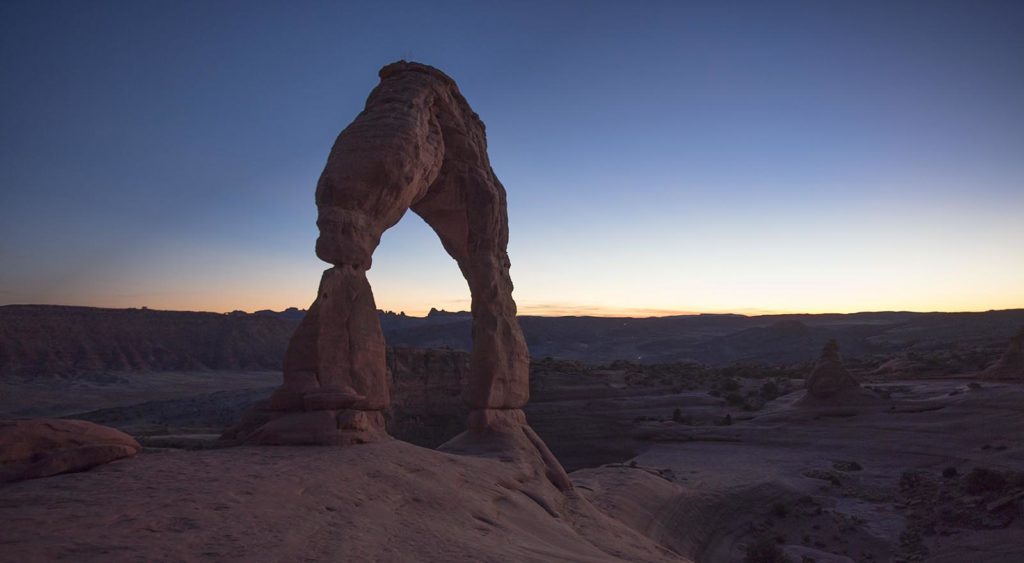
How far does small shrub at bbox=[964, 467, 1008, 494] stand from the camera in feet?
47.9

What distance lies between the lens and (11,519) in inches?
170

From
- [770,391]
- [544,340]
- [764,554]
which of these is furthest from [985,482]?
[544,340]

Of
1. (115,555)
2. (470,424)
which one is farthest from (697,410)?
(115,555)

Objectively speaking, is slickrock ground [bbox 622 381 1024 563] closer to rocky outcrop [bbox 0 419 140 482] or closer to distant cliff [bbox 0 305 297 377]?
rocky outcrop [bbox 0 419 140 482]

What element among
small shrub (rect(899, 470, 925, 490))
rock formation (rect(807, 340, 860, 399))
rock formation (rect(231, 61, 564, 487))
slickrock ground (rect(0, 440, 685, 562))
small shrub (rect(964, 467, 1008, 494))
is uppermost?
rock formation (rect(231, 61, 564, 487))

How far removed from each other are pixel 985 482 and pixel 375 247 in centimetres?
1563

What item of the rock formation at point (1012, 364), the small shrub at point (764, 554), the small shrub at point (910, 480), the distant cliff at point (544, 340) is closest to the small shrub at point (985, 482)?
the small shrub at point (910, 480)

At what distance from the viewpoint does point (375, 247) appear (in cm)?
1108

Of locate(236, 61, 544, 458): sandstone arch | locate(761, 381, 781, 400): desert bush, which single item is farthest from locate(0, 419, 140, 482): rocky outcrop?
locate(761, 381, 781, 400): desert bush

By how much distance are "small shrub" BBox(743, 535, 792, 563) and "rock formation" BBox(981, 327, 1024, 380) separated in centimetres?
2244

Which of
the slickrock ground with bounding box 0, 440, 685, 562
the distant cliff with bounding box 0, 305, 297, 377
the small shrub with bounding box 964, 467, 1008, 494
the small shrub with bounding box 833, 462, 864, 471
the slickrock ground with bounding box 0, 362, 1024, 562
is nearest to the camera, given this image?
the slickrock ground with bounding box 0, 440, 685, 562

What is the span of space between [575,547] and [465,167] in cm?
928

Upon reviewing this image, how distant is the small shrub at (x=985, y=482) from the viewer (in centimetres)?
1460

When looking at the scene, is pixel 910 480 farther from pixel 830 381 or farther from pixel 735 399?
pixel 735 399
